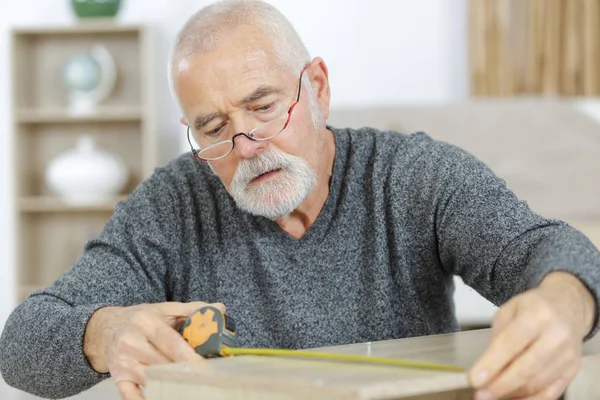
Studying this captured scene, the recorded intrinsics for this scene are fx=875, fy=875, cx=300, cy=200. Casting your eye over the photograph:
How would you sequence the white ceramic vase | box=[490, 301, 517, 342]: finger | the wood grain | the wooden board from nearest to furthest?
the wooden board, box=[490, 301, 517, 342]: finger, the wood grain, the white ceramic vase

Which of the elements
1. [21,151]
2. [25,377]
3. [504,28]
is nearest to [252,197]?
[25,377]

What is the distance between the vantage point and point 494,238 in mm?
1242

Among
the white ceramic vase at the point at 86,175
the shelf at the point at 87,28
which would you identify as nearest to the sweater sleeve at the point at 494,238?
the white ceramic vase at the point at 86,175

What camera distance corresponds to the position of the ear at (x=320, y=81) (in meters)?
1.55

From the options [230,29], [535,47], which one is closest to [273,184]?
[230,29]

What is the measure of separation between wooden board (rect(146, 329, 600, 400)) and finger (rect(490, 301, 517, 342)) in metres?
0.04

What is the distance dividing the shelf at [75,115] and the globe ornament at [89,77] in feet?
0.12

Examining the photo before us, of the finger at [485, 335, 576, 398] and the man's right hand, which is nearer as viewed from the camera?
the finger at [485, 335, 576, 398]

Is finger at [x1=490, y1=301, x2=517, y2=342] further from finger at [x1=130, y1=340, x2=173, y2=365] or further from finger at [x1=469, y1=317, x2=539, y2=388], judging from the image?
finger at [x1=130, y1=340, x2=173, y2=365]

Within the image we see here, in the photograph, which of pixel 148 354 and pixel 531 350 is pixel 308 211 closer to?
pixel 148 354

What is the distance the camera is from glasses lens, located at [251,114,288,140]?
1.40 metres

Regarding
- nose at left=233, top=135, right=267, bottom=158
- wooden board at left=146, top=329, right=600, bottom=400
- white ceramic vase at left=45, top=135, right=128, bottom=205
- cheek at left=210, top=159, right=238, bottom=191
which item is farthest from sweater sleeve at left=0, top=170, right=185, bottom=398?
white ceramic vase at left=45, top=135, right=128, bottom=205

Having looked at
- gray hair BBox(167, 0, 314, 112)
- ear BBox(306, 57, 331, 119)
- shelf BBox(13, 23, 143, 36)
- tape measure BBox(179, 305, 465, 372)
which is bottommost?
tape measure BBox(179, 305, 465, 372)

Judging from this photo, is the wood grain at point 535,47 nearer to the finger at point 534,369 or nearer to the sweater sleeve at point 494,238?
the sweater sleeve at point 494,238
